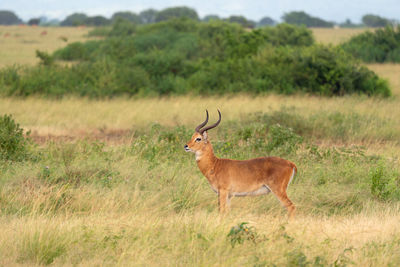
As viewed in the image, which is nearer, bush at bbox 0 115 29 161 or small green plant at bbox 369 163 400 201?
small green plant at bbox 369 163 400 201

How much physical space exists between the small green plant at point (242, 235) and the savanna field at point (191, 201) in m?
0.02

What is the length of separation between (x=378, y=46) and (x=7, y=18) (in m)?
94.9

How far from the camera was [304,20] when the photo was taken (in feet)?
311

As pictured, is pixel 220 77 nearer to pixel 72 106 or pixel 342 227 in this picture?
pixel 72 106

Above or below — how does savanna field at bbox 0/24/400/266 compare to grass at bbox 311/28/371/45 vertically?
above

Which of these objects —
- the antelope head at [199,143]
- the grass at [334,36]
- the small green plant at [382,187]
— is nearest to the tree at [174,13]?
the grass at [334,36]

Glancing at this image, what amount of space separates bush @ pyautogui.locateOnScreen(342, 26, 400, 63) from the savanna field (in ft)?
52.9

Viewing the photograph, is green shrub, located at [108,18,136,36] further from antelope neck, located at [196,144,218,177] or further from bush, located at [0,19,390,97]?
antelope neck, located at [196,144,218,177]

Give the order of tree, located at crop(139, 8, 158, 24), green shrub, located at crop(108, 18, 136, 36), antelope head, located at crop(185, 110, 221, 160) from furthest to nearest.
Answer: tree, located at crop(139, 8, 158, 24)
green shrub, located at crop(108, 18, 136, 36)
antelope head, located at crop(185, 110, 221, 160)

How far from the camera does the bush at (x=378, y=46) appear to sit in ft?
95.4

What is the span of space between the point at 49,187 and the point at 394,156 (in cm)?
590

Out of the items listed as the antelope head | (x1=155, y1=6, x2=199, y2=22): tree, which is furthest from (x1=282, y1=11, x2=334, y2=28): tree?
the antelope head

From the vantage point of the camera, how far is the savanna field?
5.23 m

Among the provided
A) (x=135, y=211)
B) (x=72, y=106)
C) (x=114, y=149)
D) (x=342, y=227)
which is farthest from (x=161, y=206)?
(x=72, y=106)
